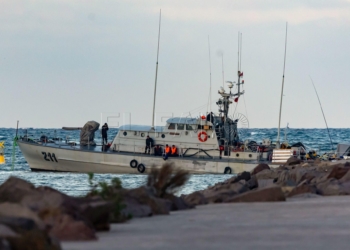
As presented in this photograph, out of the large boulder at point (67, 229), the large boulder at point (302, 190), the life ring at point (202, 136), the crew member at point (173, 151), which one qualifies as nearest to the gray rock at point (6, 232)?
the large boulder at point (67, 229)

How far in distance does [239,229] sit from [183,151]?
30.8 meters

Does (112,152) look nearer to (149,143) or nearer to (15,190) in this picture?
(149,143)

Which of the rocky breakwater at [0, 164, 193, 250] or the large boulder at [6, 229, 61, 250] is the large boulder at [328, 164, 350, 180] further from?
the large boulder at [6, 229, 61, 250]

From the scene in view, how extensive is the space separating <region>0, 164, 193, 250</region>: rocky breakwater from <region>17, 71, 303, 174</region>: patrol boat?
2652cm

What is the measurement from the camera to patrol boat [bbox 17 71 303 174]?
3775cm

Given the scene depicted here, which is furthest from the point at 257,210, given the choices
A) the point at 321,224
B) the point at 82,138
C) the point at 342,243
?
the point at 82,138

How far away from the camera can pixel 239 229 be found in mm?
7750

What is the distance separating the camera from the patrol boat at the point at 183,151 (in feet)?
124

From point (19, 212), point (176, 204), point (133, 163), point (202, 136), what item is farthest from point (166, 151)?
point (19, 212)

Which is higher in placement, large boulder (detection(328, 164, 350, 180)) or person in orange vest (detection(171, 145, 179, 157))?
person in orange vest (detection(171, 145, 179, 157))

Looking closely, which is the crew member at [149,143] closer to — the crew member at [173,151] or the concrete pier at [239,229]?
the crew member at [173,151]

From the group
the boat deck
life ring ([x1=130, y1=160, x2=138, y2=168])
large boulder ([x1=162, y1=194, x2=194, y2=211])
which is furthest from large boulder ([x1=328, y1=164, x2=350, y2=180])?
life ring ([x1=130, y1=160, x2=138, y2=168])

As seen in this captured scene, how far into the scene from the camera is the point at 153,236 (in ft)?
23.2

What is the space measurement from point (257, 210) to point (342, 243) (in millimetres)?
2855
